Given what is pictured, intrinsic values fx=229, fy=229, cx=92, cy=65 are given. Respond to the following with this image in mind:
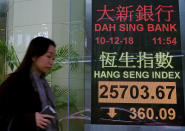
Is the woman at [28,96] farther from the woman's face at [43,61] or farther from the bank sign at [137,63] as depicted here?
the bank sign at [137,63]

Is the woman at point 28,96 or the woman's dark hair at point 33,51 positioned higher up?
the woman's dark hair at point 33,51

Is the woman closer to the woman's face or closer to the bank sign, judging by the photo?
the woman's face

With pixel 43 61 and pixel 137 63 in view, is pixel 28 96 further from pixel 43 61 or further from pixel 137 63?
pixel 137 63

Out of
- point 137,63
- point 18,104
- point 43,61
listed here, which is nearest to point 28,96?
point 18,104

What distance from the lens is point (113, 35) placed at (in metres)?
3.38

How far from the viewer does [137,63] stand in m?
3.29

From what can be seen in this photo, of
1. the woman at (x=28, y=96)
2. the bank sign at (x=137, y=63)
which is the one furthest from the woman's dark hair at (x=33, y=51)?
the bank sign at (x=137, y=63)

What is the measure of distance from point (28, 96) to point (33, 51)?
249mm

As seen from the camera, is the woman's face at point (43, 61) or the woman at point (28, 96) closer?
the woman at point (28, 96)

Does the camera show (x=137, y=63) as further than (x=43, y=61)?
Yes

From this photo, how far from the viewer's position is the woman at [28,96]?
1104 mm

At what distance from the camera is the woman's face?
4.11ft

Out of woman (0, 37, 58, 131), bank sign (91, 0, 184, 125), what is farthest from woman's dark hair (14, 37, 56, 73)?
bank sign (91, 0, 184, 125)

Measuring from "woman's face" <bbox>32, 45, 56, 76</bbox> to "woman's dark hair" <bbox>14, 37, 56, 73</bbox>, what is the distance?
0.02 meters
